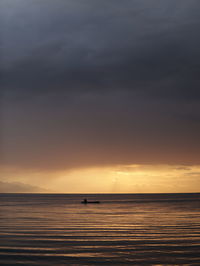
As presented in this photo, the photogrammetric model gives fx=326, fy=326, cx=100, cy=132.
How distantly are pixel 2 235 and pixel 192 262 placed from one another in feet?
78.7

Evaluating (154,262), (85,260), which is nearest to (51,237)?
A: (85,260)

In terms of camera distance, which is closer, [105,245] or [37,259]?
[37,259]

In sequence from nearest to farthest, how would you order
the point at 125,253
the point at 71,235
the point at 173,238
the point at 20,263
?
the point at 20,263, the point at 125,253, the point at 173,238, the point at 71,235

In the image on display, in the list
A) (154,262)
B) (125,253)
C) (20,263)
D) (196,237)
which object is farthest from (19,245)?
(196,237)

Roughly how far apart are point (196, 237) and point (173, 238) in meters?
2.81

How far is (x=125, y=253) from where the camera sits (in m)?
29.8

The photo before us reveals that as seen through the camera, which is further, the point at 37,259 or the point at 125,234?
the point at 125,234

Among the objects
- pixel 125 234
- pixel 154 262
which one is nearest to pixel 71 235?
pixel 125 234

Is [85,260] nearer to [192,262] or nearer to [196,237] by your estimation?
[192,262]

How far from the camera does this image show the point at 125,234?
140 feet

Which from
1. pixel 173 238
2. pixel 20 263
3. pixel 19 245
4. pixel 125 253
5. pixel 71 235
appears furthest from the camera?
pixel 71 235

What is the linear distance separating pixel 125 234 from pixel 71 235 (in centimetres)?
710

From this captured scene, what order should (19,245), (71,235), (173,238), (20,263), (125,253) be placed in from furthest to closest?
(71,235) < (173,238) < (19,245) < (125,253) < (20,263)

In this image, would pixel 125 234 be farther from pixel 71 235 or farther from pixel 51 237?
pixel 51 237
